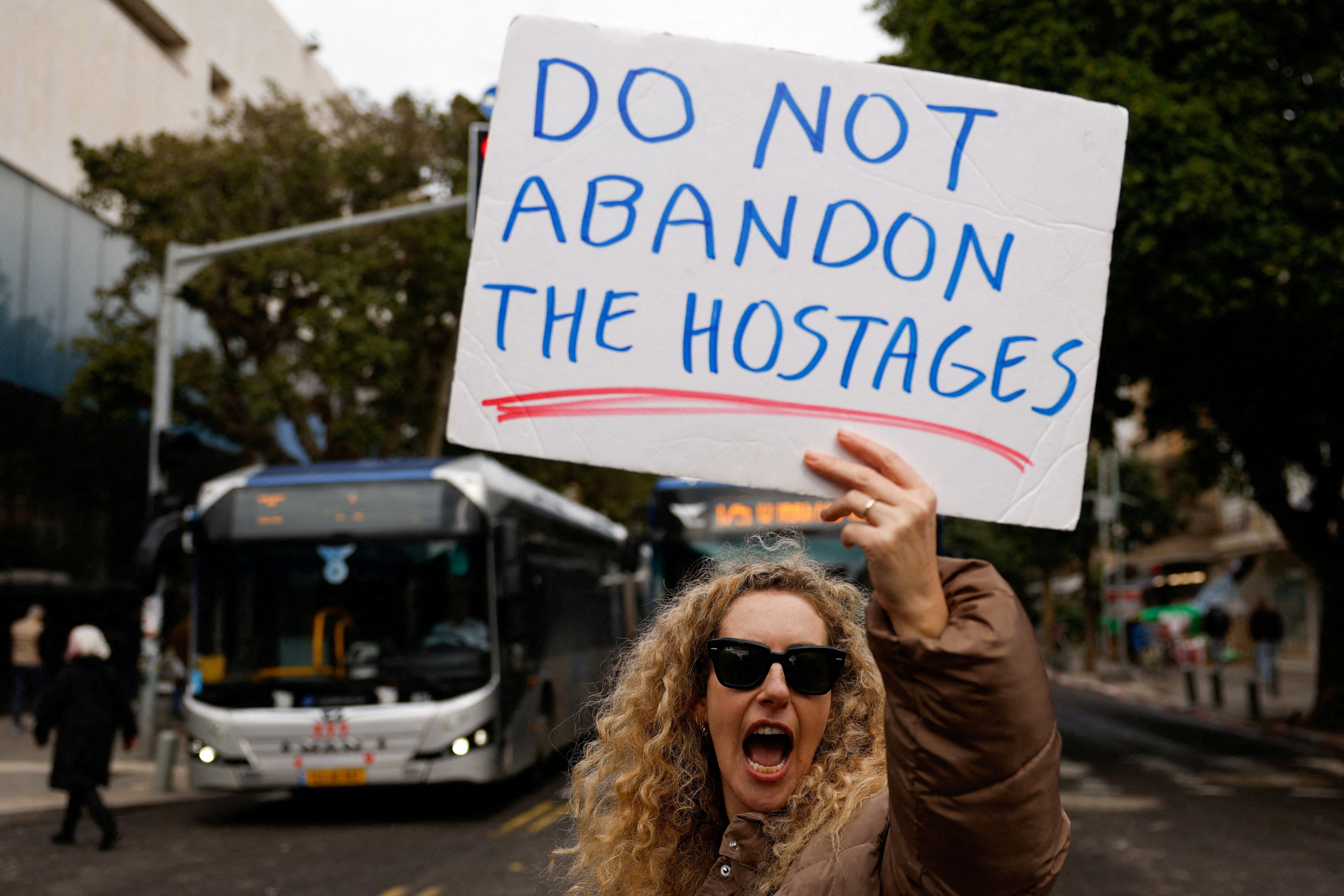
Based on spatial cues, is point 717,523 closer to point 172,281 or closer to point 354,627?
point 354,627

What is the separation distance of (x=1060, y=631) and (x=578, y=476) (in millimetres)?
23763

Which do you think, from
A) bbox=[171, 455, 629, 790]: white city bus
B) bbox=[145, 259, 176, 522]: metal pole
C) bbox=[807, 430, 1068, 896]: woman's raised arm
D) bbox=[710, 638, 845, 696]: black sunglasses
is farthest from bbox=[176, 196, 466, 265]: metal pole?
bbox=[807, 430, 1068, 896]: woman's raised arm

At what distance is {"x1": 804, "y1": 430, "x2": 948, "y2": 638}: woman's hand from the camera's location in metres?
1.52

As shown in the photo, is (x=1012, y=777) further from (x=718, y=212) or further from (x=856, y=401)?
(x=718, y=212)

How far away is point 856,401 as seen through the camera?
1.89 m

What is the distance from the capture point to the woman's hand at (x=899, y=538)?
1.52 metres

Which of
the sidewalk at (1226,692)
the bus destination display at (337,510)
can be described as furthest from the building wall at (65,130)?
the sidewalk at (1226,692)

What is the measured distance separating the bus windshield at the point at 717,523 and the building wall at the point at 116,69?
47.3 ft

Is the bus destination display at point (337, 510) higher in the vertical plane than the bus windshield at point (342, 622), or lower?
higher

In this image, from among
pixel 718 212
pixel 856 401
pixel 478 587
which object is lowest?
pixel 478 587

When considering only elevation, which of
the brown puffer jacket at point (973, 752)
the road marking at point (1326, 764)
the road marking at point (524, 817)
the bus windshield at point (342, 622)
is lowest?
the road marking at point (524, 817)

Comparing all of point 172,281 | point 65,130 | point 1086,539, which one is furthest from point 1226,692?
point 65,130

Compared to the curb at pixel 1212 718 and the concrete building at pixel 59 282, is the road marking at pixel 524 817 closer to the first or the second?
the curb at pixel 1212 718

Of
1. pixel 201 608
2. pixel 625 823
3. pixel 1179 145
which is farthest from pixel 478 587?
pixel 625 823
